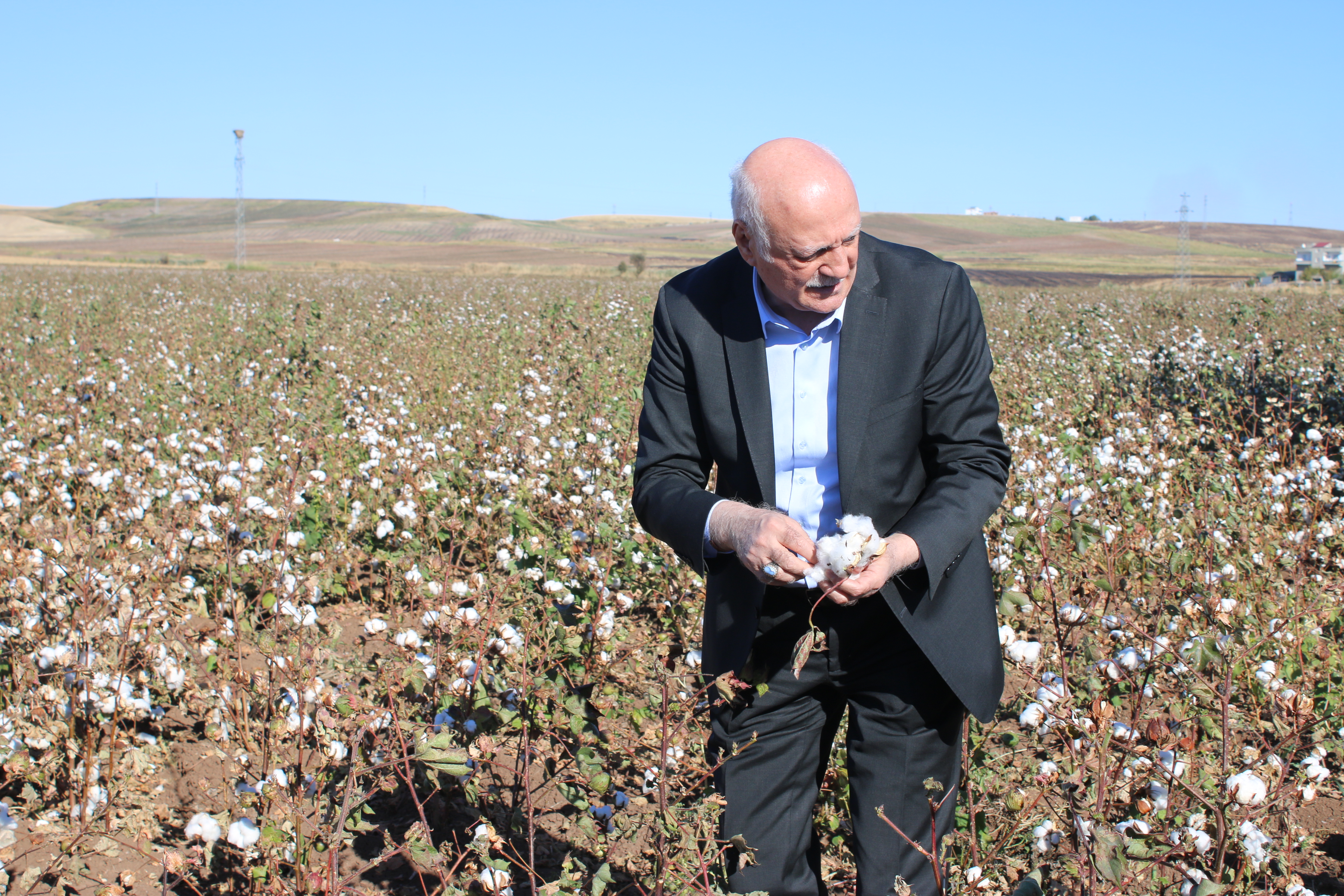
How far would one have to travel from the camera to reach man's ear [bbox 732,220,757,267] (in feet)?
6.02

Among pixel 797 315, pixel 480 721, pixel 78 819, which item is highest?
pixel 797 315

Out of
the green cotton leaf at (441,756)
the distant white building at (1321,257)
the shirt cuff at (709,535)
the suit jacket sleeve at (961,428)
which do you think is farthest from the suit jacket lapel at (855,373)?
the distant white building at (1321,257)

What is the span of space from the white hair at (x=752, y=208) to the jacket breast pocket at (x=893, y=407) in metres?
0.33

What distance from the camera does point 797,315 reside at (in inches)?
76.5

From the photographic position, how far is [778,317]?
1.94 metres

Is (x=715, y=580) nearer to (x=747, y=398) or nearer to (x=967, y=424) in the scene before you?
(x=747, y=398)

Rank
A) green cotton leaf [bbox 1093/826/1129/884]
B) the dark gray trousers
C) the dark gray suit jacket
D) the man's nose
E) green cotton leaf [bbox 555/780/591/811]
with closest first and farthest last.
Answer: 1. green cotton leaf [bbox 1093/826/1129/884]
2. the man's nose
3. the dark gray suit jacket
4. the dark gray trousers
5. green cotton leaf [bbox 555/780/591/811]

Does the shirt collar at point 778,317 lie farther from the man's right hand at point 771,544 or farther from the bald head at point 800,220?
the man's right hand at point 771,544

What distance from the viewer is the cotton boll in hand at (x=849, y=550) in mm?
1574

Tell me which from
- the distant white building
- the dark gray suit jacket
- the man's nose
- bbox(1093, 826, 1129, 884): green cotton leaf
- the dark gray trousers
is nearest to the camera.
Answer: bbox(1093, 826, 1129, 884): green cotton leaf

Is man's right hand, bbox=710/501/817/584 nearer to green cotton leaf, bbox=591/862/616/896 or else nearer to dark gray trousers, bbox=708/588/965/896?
dark gray trousers, bbox=708/588/965/896

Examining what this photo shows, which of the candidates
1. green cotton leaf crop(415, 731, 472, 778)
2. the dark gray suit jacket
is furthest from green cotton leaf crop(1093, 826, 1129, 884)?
green cotton leaf crop(415, 731, 472, 778)

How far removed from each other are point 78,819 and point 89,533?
1.52 m

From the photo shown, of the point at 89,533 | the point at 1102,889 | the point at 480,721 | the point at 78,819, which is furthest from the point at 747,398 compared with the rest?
the point at 89,533
